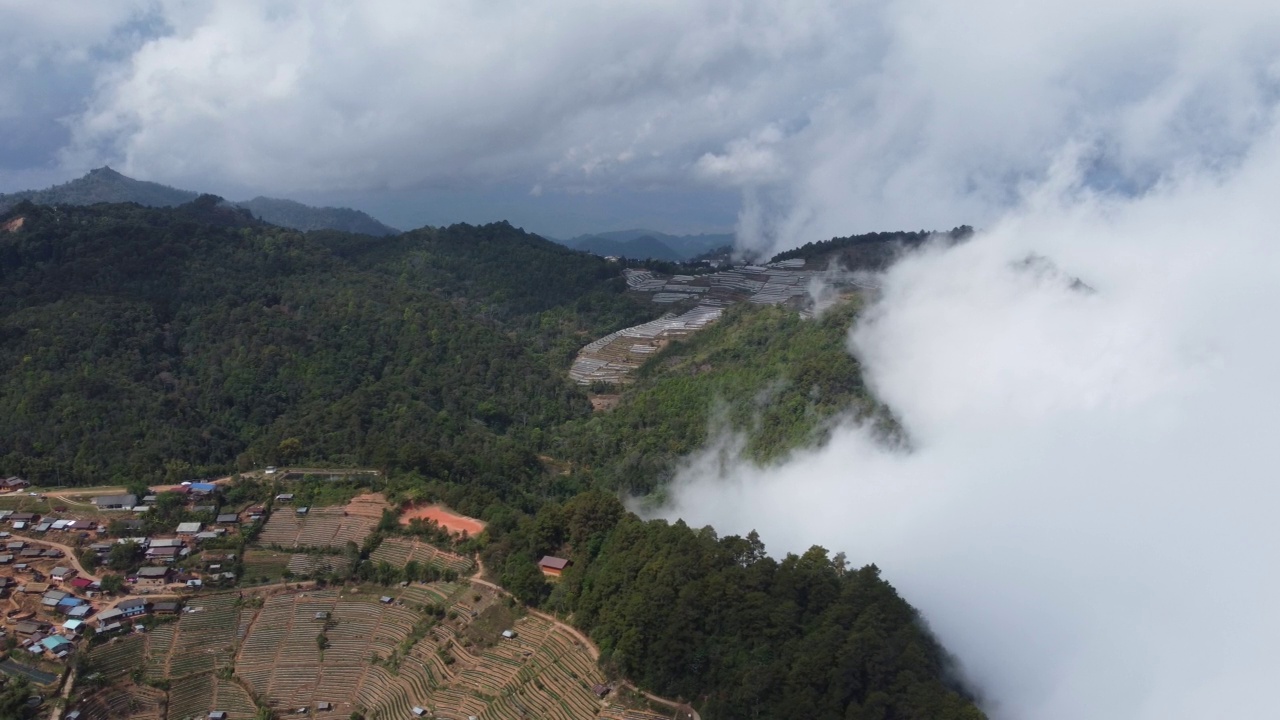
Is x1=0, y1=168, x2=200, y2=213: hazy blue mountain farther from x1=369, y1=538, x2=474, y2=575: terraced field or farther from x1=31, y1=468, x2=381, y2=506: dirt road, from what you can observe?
x1=369, y1=538, x2=474, y2=575: terraced field

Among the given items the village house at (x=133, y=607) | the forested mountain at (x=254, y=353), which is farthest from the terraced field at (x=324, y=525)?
the village house at (x=133, y=607)

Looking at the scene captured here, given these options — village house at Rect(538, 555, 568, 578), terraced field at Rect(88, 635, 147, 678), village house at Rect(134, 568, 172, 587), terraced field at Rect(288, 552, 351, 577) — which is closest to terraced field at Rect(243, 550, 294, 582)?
terraced field at Rect(288, 552, 351, 577)

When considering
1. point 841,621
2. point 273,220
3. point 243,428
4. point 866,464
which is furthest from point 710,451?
point 273,220

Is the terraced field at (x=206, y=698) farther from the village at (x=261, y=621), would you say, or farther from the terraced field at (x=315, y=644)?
the terraced field at (x=315, y=644)

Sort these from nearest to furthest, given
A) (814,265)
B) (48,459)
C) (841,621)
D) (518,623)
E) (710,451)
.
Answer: (841,621) → (518,623) → (48,459) → (710,451) → (814,265)

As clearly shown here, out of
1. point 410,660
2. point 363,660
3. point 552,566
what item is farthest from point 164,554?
point 552,566

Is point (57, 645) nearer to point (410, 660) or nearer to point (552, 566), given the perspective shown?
point (410, 660)

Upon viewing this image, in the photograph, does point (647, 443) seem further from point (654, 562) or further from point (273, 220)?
point (273, 220)
